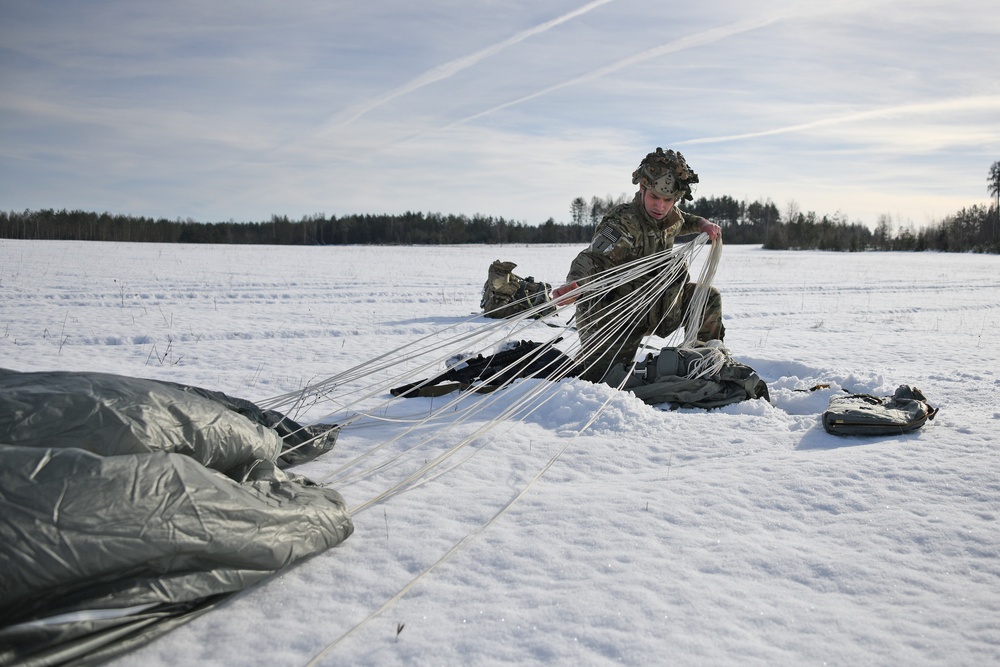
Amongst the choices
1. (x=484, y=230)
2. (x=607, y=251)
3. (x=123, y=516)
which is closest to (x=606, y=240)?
(x=607, y=251)

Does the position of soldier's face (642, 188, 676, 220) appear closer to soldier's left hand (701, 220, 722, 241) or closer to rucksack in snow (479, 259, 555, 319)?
soldier's left hand (701, 220, 722, 241)

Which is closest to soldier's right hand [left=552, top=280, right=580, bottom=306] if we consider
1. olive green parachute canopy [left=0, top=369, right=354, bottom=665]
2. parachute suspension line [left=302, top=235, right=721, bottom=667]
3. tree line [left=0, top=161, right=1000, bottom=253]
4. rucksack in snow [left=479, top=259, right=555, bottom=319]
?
parachute suspension line [left=302, top=235, right=721, bottom=667]

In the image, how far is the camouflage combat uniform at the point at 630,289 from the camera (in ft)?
15.8

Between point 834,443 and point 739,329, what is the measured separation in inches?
206

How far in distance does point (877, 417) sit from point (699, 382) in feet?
3.44

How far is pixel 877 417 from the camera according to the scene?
3.34 m

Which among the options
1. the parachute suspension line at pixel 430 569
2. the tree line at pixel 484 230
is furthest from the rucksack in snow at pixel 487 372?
the tree line at pixel 484 230

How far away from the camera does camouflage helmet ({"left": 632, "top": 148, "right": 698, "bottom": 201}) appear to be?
468 centimetres

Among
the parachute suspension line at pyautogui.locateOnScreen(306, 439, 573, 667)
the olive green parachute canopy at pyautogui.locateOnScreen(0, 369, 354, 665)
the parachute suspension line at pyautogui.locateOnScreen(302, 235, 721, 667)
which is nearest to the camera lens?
the olive green parachute canopy at pyautogui.locateOnScreen(0, 369, 354, 665)

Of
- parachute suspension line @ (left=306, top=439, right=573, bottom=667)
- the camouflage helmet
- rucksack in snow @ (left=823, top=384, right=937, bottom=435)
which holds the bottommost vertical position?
parachute suspension line @ (left=306, top=439, right=573, bottom=667)

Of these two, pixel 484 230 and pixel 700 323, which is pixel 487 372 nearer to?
pixel 700 323

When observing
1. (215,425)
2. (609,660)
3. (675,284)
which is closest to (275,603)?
(215,425)

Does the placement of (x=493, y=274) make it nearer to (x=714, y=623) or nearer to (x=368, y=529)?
(x=368, y=529)

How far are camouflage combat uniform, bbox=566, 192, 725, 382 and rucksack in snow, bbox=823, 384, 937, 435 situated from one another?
5.05 feet
